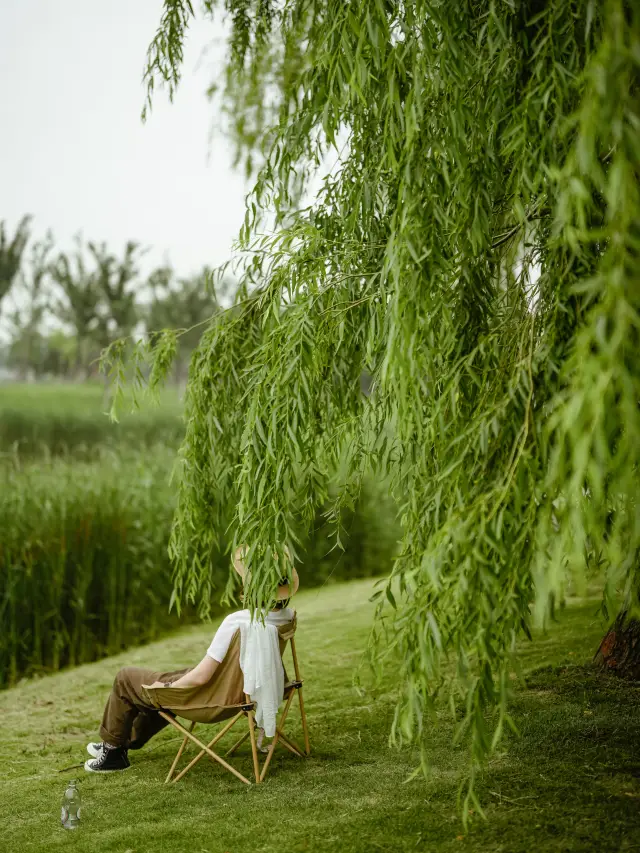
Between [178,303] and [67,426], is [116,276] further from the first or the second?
[67,426]

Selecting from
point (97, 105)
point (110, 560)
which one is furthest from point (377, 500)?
point (97, 105)

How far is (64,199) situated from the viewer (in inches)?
1026

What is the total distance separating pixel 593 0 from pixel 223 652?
3.01 meters

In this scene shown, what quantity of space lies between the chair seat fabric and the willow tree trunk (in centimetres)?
230

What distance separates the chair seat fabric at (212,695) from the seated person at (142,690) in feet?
0.09

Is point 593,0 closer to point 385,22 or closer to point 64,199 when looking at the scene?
point 385,22

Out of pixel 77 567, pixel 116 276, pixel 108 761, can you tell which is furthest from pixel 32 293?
pixel 108 761

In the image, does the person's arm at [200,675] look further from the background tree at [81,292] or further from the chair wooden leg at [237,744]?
the background tree at [81,292]

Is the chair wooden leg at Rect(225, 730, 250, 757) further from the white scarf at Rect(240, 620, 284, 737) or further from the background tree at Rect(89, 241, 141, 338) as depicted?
the background tree at Rect(89, 241, 141, 338)

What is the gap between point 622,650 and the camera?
191 inches

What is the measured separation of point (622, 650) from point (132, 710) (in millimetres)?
2846

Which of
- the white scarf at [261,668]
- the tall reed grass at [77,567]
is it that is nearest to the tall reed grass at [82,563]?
the tall reed grass at [77,567]

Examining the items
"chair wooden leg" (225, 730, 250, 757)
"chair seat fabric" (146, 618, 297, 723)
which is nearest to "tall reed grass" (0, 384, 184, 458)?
"chair wooden leg" (225, 730, 250, 757)

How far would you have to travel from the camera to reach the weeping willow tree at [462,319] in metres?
1.95
